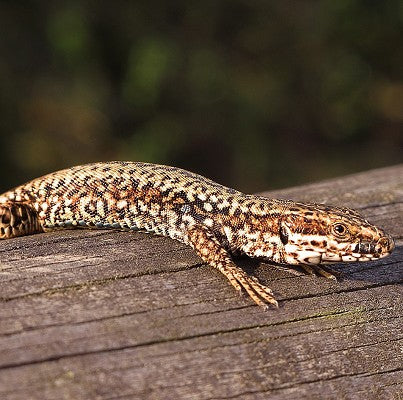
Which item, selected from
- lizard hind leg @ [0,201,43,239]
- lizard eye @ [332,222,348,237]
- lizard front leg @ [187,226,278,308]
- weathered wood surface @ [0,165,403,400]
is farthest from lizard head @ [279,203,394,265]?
lizard hind leg @ [0,201,43,239]

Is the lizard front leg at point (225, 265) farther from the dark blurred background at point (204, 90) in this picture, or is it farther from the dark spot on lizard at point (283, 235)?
the dark blurred background at point (204, 90)

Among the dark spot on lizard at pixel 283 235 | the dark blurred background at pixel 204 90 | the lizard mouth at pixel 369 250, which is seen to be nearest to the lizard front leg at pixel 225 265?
the dark spot on lizard at pixel 283 235

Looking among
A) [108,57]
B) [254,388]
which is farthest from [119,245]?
[108,57]

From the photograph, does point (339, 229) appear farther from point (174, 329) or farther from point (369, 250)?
point (174, 329)

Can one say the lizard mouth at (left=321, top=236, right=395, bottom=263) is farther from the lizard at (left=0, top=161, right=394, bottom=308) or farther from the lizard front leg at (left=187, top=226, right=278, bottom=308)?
the lizard front leg at (left=187, top=226, right=278, bottom=308)

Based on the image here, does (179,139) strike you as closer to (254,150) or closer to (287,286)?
(254,150)

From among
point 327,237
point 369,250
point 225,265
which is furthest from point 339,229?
point 225,265

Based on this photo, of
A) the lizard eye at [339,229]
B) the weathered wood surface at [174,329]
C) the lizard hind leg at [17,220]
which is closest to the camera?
the weathered wood surface at [174,329]

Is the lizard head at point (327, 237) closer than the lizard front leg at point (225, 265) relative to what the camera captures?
No

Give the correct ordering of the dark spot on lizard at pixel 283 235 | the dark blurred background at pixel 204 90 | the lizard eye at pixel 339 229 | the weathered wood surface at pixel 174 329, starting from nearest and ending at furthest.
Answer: the weathered wood surface at pixel 174 329, the lizard eye at pixel 339 229, the dark spot on lizard at pixel 283 235, the dark blurred background at pixel 204 90
